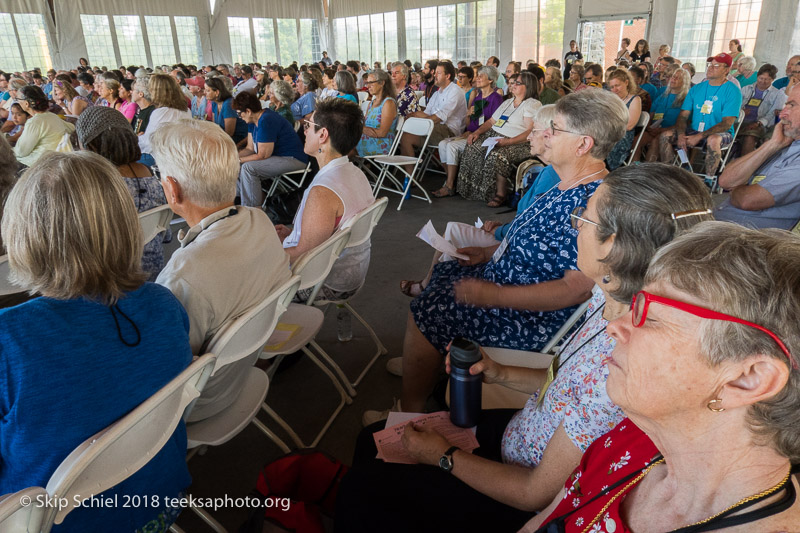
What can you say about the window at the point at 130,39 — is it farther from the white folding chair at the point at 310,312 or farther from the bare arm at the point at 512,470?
the bare arm at the point at 512,470

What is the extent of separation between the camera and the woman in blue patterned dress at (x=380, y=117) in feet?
19.1

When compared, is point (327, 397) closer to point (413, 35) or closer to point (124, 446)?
point (124, 446)

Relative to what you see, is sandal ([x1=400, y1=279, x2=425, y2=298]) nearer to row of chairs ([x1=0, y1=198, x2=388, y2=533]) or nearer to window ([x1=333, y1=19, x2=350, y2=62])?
row of chairs ([x1=0, y1=198, x2=388, y2=533])

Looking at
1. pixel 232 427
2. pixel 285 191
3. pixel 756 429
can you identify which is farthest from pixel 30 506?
pixel 285 191

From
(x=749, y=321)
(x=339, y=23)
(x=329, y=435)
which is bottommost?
(x=329, y=435)

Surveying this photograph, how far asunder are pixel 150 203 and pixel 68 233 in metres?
1.91

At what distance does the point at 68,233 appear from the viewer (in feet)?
3.61

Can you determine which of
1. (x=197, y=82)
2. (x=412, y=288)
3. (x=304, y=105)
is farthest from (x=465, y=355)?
(x=197, y=82)

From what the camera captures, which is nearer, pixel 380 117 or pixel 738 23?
pixel 380 117

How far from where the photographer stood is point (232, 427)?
1.55 metres

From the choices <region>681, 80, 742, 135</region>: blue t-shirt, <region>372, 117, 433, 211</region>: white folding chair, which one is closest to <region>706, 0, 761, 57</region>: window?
<region>681, 80, 742, 135</region>: blue t-shirt

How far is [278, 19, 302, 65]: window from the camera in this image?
2070 centimetres

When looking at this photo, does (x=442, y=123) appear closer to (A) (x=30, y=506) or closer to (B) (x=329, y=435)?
(B) (x=329, y=435)

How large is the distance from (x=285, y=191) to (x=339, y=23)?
59.6 ft
